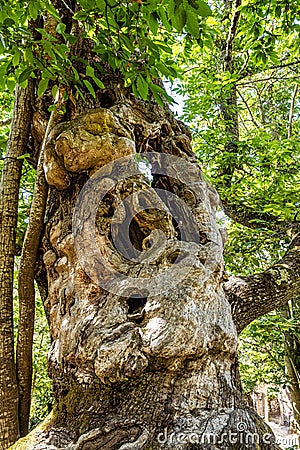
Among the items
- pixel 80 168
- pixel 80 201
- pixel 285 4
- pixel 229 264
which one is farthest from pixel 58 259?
pixel 229 264

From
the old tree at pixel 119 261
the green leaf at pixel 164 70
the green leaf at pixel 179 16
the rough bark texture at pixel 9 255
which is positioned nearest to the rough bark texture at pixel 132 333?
the old tree at pixel 119 261

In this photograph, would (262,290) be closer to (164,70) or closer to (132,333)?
(132,333)

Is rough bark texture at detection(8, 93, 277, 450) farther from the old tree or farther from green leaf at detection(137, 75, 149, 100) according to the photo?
green leaf at detection(137, 75, 149, 100)

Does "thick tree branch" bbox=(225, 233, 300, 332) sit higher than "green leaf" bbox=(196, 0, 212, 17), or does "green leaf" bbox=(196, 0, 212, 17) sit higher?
"green leaf" bbox=(196, 0, 212, 17)

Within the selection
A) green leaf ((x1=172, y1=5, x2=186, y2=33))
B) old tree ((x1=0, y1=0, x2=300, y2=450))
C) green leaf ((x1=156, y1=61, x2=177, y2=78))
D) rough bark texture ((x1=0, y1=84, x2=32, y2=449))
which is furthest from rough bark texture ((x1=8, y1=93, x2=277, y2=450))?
green leaf ((x1=172, y1=5, x2=186, y2=33))

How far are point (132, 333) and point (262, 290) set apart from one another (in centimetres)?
123

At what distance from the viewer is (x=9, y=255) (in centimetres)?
244

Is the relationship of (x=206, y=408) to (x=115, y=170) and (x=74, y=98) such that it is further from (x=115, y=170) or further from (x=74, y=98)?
(x=74, y=98)

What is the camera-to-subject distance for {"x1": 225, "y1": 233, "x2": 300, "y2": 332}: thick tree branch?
2.42 m

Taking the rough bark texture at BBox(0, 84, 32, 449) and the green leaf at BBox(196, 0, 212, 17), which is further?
the rough bark texture at BBox(0, 84, 32, 449)

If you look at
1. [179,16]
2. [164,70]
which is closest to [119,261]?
[164,70]

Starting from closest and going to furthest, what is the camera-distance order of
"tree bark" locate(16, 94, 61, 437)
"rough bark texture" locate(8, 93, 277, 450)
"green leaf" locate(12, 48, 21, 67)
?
"rough bark texture" locate(8, 93, 277, 450)
"green leaf" locate(12, 48, 21, 67)
"tree bark" locate(16, 94, 61, 437)

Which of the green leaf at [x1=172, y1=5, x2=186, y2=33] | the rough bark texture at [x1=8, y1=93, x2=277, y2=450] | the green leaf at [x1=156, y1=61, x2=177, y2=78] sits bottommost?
the rough bark texture at [x1=8, y1=93, x2=277, y2=450]

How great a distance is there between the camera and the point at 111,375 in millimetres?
1598
